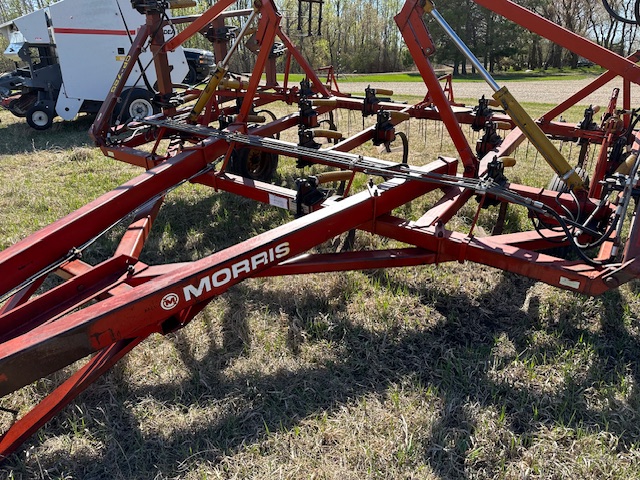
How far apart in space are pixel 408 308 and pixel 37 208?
4.35 m

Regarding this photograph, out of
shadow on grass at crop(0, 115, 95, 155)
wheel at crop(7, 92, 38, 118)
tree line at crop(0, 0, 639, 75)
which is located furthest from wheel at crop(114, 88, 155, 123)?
tree line at crop(0, 0, 639, 75)

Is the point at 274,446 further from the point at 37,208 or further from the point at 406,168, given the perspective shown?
the point at 37,208

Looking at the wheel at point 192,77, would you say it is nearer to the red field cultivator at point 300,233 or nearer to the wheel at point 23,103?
the wheel at point 23,103

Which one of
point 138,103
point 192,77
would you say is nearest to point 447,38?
point 192,77

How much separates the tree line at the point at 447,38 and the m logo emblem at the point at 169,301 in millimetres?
28190

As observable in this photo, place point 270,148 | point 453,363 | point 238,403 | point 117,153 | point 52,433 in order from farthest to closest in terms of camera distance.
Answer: point 117,153
point 270,148
point 453,363
point 238,403
point 52,433

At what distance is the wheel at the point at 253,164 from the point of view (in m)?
5.26

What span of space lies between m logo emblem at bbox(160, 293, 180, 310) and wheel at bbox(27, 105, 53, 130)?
380 inches

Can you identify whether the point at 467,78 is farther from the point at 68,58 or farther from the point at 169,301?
the point at 169,301

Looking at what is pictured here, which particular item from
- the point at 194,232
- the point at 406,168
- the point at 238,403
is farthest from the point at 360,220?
the point at 194,232

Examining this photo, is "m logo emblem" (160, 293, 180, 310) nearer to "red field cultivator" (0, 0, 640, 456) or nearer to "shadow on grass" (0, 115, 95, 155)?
"red field cultivator" (0, 0, 640, 456)

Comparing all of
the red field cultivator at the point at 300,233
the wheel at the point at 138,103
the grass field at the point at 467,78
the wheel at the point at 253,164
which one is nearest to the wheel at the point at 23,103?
the wheel at the point at 138,103

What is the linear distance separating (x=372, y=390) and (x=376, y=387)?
3 cm

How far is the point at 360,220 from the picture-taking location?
2.85 m
